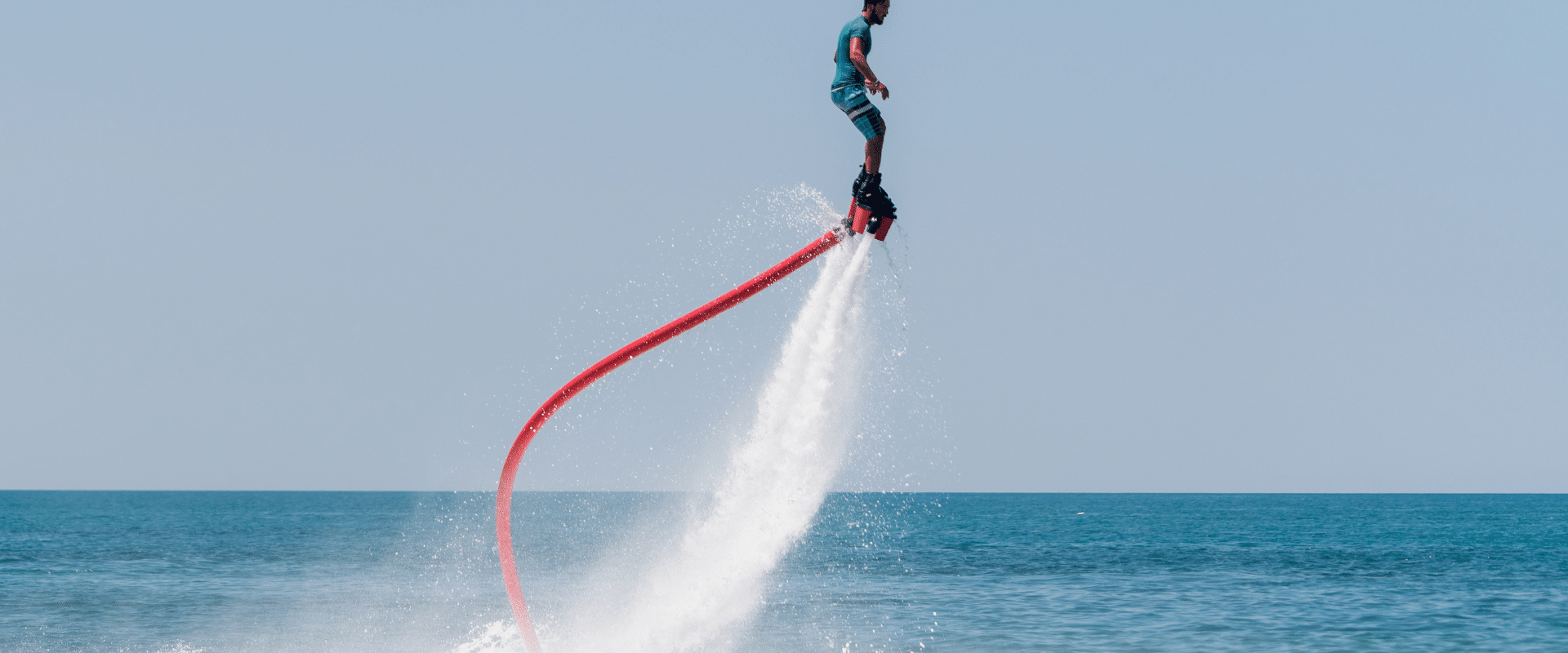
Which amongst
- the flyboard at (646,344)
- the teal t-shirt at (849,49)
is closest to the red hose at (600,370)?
the flyboard at (646,344)

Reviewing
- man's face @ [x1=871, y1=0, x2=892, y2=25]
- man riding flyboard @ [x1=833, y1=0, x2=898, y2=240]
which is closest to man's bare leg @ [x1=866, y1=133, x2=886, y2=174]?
man riding flyboard @ [x1=833, y1=0, x2=898, y2=240]

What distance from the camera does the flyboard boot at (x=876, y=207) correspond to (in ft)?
43.5

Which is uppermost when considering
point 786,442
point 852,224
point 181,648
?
point 852,224

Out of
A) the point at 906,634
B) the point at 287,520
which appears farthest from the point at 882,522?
the point at 906,634

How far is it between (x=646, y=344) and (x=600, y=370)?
2.89ft

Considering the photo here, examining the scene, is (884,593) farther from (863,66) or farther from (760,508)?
(863,66)

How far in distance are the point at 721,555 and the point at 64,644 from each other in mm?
19772

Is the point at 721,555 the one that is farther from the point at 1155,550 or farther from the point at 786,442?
the point at 1155,550

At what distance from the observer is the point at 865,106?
504 inches

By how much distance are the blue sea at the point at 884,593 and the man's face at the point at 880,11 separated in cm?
899

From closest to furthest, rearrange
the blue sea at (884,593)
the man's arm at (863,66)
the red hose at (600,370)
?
1. the man's arm at (863,66)
2. the red hose at (600,370)
3. the blue sea at (884,593)

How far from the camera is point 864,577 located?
160 ft

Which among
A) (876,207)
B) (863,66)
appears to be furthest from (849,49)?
(876,207)

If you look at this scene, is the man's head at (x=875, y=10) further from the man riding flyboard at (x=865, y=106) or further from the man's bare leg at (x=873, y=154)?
the man's bare leg at (x=873, y=154)
